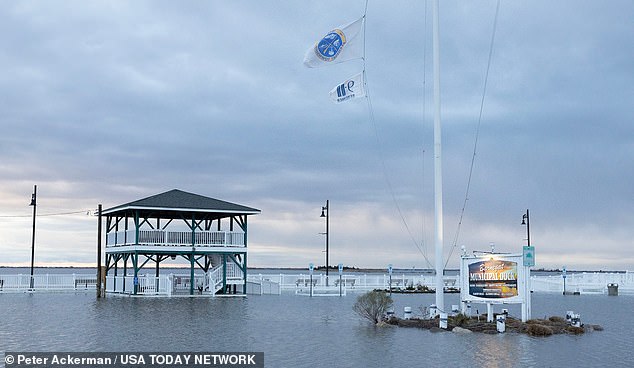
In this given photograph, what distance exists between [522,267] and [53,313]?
18.0 metres

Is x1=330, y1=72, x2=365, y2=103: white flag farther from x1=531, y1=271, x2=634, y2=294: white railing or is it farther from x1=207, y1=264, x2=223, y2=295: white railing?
x1=531, y1=271, x2=634, y2=294: white railing

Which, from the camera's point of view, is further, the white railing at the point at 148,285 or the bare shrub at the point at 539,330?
the white railing at the point at 148,285

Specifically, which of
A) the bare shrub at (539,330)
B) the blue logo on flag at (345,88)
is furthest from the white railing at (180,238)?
the bare shrub at (539,330)

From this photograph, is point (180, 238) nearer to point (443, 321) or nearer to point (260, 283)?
point (260, 283)

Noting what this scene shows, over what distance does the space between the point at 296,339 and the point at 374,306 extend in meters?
5.76

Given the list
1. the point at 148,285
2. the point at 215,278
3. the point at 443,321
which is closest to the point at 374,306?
the point at 443,321

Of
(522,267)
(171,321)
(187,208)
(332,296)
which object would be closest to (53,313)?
(171,321)

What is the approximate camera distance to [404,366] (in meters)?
17.2

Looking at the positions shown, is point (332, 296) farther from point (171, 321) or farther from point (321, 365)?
point (321, 365)

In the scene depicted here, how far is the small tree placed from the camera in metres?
27.3

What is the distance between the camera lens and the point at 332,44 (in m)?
26.9

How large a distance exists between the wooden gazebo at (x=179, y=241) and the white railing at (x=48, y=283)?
18.0 ft

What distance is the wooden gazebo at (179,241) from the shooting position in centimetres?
4244

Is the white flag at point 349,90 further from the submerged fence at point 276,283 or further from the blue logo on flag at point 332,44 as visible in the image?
the submerged fence at point 276,283
